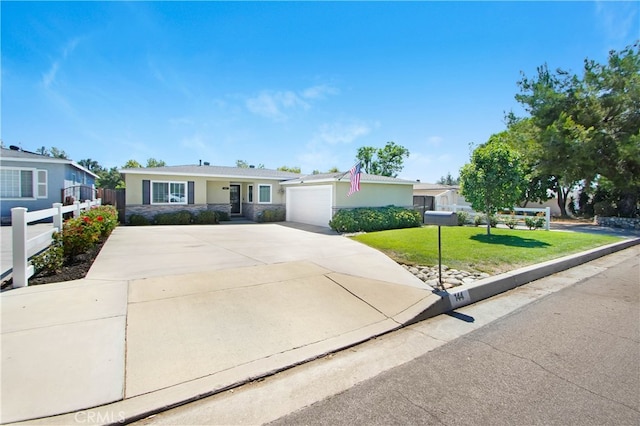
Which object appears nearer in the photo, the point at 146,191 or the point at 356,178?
the point at 356,178

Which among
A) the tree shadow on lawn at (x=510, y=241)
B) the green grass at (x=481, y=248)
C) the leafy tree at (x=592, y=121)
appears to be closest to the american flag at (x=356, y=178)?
the green grass at (x=481, y=248)

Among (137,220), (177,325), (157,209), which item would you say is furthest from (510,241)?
(137,220)

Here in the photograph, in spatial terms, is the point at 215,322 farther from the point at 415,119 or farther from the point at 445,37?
the point at 415,119

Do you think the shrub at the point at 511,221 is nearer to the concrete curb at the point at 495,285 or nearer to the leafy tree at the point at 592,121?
the leafy tree at the point at 592,121

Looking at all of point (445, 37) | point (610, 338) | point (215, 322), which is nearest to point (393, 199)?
point (445, 37)

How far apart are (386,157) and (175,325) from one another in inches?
1760

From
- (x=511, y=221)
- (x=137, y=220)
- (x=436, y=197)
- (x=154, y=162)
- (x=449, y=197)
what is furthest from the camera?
(x=154, y=162)

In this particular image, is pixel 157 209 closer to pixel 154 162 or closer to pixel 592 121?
pixel 592 121

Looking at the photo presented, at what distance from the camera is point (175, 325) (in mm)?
3871

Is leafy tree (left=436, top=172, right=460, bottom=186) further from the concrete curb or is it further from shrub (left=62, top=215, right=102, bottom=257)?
shrub (left=62, top=215, right=102, bottom=257)

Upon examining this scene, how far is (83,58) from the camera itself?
10.5 meters

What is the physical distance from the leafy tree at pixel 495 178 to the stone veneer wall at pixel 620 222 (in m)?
13.4

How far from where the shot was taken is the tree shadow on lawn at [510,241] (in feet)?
32.9

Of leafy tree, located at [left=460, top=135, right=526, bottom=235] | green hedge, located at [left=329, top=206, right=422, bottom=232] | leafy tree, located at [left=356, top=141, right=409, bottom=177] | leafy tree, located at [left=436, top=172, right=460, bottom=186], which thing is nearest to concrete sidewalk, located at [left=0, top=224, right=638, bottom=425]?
leafy tree, located at [left=460, top=135, right=526, bottom=235]
